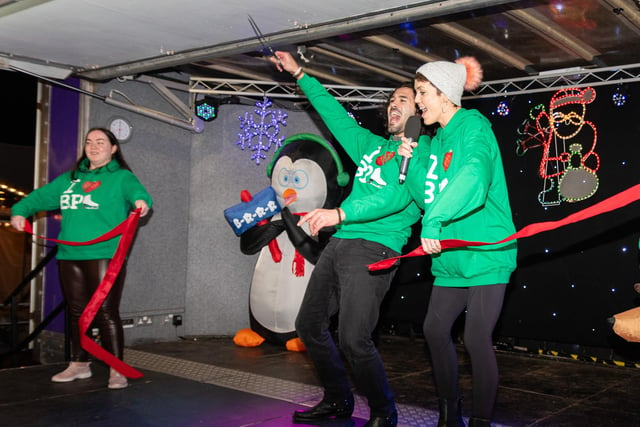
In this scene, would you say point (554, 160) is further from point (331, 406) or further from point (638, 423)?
point (331, 406)

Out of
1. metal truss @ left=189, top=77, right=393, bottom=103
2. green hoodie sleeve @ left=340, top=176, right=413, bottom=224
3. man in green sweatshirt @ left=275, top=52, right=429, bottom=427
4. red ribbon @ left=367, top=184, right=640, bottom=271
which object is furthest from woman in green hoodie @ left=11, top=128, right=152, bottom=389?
red ribbon @ left=367, top=184, right=640, bottom=271

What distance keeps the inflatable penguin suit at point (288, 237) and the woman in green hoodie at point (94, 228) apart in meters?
1.65

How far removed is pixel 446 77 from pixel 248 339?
3.65 m

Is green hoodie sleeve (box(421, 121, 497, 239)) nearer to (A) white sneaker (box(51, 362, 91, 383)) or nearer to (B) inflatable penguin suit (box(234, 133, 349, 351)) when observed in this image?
(A) white sneaker (box(51, 362, 91, 383))

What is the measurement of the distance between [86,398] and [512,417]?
2372 mm

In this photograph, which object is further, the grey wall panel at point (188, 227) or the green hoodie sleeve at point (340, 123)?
the grey wall panel at point (188, 227)

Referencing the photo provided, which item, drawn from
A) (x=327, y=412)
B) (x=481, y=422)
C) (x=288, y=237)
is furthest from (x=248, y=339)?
(x=481, y=422)

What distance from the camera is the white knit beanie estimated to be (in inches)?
101

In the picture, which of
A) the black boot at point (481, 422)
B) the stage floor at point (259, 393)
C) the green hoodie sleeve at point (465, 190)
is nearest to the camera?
the green hoodie sleeve at point (465, 190)

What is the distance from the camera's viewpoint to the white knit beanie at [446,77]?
257 centimetres

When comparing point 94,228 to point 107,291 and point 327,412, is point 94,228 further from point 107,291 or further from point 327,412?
point 327,412

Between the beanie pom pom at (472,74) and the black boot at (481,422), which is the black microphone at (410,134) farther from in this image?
the black boot at (481,422)

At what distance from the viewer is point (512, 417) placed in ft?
11.0

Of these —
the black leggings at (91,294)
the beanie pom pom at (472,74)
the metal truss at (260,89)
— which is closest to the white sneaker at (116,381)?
the black leggings at (91,294)
